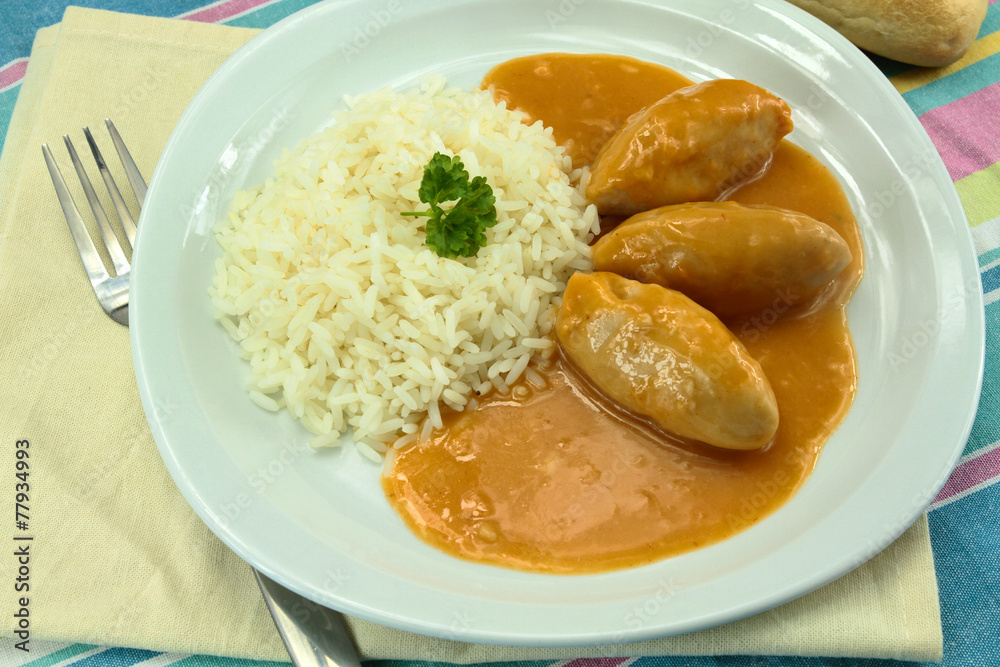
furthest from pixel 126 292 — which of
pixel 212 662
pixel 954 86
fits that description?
pixel 954 86

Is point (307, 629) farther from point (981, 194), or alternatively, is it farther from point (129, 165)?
point (981, 194)

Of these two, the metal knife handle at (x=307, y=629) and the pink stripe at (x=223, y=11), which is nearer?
the metal knife handle at (x=307, y=629)

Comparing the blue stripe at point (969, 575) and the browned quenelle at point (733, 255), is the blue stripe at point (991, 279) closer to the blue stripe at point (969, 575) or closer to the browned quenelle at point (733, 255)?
the browned quenelle at point (733, 255)

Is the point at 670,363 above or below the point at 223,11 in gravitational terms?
below

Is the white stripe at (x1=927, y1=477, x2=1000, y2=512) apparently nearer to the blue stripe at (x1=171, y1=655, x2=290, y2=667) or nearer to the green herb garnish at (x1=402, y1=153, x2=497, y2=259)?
the green herb garnish at (x1=402, y1=153, x2=497, y2=259)

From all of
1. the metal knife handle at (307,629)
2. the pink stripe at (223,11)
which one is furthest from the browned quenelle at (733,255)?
the pink stripe at (223,11)

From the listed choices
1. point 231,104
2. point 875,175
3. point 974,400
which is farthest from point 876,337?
point 231,104
